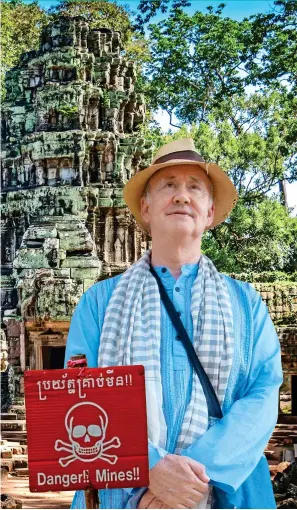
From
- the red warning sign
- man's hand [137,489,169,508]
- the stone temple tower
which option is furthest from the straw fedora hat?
the stone temple tower

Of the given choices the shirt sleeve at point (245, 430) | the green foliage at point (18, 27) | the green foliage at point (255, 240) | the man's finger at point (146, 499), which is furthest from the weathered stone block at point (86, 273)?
the man's finger at point (146, 499)

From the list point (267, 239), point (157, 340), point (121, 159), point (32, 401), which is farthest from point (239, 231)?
point (32, 401)

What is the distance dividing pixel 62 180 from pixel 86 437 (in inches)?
281

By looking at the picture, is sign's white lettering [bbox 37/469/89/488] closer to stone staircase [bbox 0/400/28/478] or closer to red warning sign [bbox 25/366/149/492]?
red warning sign [bbox 25/366/149/492]

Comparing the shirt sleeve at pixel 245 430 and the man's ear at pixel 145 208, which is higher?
the man's ear at pixel 145 208

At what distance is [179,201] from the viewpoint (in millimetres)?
2914

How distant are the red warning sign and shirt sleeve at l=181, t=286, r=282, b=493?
233 millimetres

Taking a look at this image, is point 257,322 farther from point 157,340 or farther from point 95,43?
point 95,43

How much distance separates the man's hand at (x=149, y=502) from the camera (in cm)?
265

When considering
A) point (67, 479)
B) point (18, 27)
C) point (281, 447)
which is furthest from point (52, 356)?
point (67, 479)

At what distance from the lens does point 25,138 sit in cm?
966

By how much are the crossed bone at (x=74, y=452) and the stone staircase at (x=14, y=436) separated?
192 inches

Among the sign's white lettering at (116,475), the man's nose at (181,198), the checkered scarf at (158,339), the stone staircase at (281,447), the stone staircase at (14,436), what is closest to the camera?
the sign's white lettering at (116,475)

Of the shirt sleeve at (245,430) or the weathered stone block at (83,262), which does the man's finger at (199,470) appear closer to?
the shirt sleeve at (245,430)
